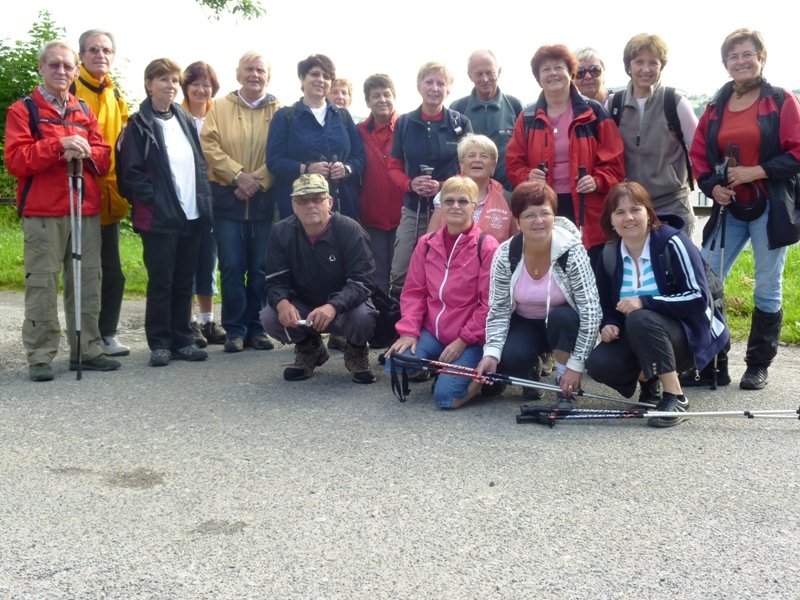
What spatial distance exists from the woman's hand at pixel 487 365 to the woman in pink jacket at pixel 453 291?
0.28m

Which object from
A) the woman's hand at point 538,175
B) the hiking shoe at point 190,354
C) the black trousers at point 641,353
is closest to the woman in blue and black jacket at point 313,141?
the hiking shoe at point 190,354

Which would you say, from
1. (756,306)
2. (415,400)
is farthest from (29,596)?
(756,306)

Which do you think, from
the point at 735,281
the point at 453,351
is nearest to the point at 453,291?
the point at 453,351

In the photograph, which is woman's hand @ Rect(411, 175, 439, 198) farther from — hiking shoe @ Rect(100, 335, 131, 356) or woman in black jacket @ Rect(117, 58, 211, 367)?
hiking shoe @ Rect(100, 335, 131, 356)

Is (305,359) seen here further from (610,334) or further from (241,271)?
(610,334)

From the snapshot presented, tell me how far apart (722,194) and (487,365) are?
2.02 m

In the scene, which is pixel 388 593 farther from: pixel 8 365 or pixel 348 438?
pixel 8 365

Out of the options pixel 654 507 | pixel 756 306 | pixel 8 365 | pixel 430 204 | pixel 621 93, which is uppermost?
pixel 621 93

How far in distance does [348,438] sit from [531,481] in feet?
3.97

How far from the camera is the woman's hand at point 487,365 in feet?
18.7

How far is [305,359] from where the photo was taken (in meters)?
6.77

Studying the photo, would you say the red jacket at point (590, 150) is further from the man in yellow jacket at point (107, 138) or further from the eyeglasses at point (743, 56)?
the man in yellow jacket at point (107, 138)

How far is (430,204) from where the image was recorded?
7.34 meters

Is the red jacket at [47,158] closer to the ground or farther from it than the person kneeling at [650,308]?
farther from it
